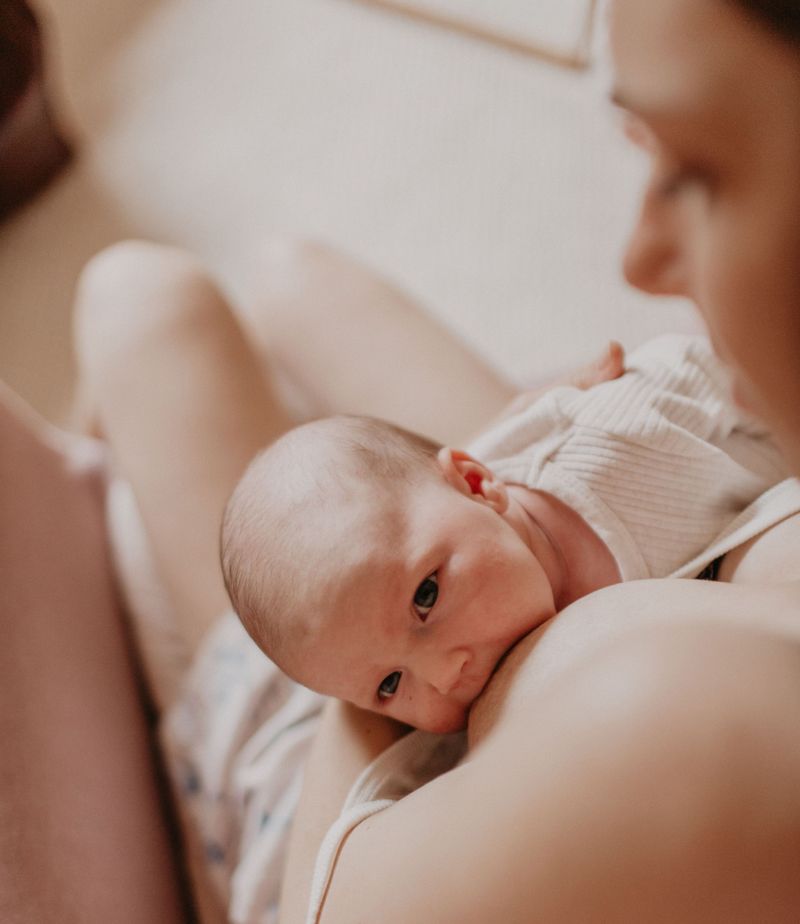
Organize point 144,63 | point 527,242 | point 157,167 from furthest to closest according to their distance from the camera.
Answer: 1. point 144,63
2. point 157,167
3. point 527,242

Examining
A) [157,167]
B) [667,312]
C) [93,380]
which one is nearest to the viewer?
[93,380]

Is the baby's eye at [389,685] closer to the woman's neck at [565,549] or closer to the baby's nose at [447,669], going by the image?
the baby's nose at [447,669]

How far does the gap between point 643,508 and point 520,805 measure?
14.0 inches

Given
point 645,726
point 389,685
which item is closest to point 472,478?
Answer: point 389,685

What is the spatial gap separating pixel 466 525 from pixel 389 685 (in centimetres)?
15

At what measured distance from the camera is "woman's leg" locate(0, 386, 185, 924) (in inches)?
27.1

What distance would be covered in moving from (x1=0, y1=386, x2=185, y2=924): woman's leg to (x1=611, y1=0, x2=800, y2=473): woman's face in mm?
607

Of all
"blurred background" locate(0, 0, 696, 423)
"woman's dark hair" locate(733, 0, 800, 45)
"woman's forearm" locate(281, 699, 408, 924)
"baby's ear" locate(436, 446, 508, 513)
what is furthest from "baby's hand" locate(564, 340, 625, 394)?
"blurred background" locate(0, 0, 696, 423)

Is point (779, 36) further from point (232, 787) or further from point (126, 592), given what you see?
point (126, 592)

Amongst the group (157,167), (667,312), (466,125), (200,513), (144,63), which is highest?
(144,63)

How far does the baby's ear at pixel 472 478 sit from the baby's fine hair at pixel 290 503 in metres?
0.02

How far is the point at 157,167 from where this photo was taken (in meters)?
1.98

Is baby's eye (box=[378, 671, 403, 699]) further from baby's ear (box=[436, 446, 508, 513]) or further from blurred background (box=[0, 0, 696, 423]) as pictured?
blurred background (box=[0, 0, 696, 423])

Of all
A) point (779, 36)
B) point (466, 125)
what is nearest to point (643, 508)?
point (779, 36)
